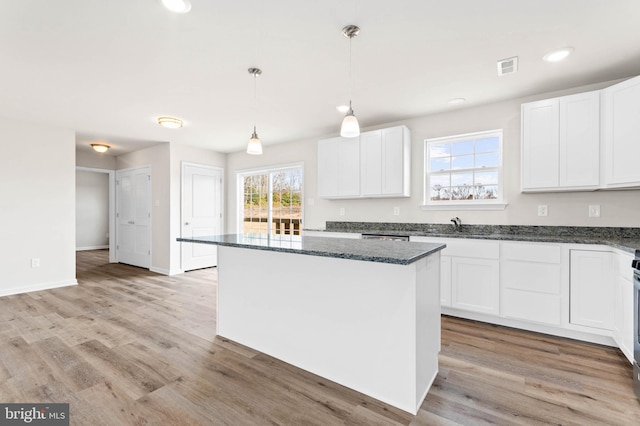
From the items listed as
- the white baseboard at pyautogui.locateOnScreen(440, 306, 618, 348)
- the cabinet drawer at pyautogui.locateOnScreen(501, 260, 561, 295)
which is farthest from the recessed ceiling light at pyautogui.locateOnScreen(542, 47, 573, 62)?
the white baseboard at pyautogui.locateOnScreen(440, 306, 618, 348)

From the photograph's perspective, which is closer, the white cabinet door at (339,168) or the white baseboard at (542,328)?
the white baseboard at (542,328)

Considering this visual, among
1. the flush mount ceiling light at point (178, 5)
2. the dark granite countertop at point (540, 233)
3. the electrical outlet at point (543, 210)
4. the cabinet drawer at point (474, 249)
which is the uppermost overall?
the flush mount ceiling light at point (178, 5)

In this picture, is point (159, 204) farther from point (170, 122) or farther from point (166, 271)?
point (170, 122)

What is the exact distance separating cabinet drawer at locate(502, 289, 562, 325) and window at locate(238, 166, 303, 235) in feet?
10.8

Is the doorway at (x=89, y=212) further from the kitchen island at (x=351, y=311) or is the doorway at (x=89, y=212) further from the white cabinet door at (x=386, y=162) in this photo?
the kitchen island at (x=351, y=311)

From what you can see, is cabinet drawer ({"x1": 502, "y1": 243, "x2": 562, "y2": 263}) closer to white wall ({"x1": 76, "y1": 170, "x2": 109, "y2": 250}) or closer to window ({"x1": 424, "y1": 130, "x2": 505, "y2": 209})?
window ({"x1": 424, "y1": 130, "x2": 505, "y2": 209})

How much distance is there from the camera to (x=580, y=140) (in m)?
2.87

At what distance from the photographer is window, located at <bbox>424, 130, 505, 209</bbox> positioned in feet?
11.8

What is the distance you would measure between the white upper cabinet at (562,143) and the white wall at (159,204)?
17.9ft

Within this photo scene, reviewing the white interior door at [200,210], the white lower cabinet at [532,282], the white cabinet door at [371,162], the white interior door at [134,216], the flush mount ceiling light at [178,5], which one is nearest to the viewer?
the flush mount ceiling light at [178,5]

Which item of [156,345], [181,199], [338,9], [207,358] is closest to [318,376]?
[207,358]

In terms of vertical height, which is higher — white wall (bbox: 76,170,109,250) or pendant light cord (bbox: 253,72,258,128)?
pendant light cord (bbox: 253,72,258,128)

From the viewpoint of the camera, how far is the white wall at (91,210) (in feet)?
28.1

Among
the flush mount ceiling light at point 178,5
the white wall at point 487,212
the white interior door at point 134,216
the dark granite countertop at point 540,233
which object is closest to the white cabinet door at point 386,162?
the white wall at point 487,212
